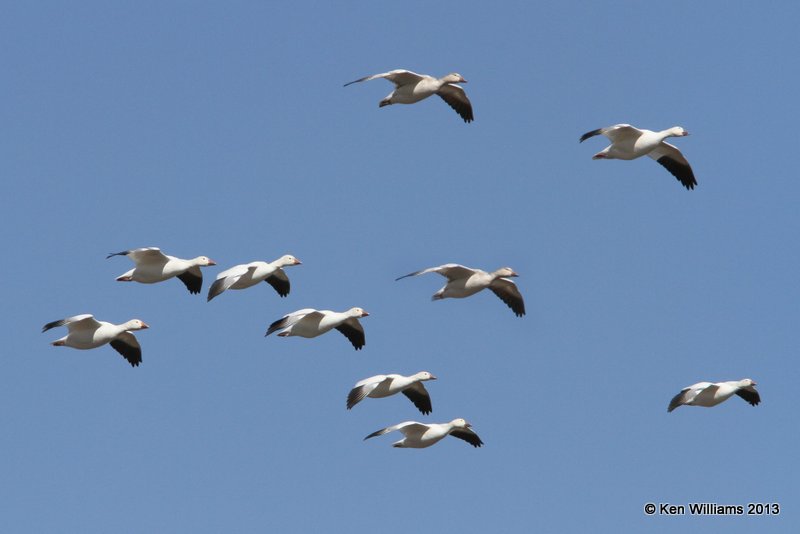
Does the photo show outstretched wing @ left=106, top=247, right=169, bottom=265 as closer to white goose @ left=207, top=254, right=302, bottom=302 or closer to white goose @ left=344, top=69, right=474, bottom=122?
white goose @ left=207, top=254, right=302, bottom=302

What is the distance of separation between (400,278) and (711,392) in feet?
16.8

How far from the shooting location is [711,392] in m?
26.1

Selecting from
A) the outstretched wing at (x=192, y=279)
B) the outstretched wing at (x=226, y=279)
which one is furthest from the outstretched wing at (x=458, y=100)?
the outstretched wing at (x=192, y=279)

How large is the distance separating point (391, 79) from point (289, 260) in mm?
3259

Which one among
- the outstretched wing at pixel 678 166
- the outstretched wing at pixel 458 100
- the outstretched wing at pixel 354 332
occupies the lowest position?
the outstretched wing at pixel 354 332

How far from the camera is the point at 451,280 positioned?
83.7 ft

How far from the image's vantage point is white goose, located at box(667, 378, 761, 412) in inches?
1013

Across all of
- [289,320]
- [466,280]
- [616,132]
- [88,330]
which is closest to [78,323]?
[88,330]

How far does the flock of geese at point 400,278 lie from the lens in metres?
25.1

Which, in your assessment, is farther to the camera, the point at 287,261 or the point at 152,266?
the point at 287,261

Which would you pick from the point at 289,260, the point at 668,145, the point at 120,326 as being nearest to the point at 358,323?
the point at 289,260

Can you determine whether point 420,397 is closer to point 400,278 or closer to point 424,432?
point 424,432

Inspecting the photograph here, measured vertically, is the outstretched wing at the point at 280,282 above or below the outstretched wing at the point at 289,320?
above

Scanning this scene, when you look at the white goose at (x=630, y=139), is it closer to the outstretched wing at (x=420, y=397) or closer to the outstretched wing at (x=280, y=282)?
the outstretched wing at (x=420, y=397)
